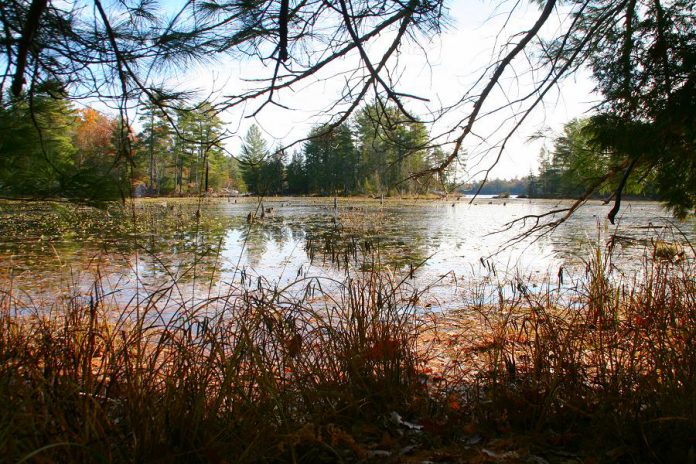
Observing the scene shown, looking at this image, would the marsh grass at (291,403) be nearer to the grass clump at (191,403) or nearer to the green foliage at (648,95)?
the grass clump at (191,403)

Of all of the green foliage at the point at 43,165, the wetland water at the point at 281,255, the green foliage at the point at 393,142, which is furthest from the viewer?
the wetland water at the point at 281,255

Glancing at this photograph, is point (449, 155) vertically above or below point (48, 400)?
above

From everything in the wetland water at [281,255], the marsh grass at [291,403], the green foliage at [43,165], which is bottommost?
the wetland water at [281,255]

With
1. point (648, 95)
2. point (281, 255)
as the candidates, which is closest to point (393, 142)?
point (648, 95)

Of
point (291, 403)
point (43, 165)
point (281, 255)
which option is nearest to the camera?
point (291, 403)

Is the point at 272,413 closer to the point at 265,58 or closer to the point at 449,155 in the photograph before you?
the point at 265,58

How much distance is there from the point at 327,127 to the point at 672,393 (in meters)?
2.24

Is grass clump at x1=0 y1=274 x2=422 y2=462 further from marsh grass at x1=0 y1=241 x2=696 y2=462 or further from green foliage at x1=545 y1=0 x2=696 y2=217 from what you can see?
green foliage at x1=545 y1=0 x2=696 y2=217

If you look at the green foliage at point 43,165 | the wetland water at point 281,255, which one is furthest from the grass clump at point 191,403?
the wetland water at point 281,255

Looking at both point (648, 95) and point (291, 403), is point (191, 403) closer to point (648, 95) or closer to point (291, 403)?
point (291, 403)

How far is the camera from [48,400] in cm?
138

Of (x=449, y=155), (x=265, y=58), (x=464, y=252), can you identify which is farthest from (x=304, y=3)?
(x=464, y=252)

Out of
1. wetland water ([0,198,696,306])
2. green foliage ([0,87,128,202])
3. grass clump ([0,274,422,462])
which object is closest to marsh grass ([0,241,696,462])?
grass clump ([0,274,422,462])

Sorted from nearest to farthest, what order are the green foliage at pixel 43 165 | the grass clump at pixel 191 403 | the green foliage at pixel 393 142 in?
the grass clump at pixel 191 403 → the green foliage at pixel 43 165 → the green foliage at pixel 393 142
